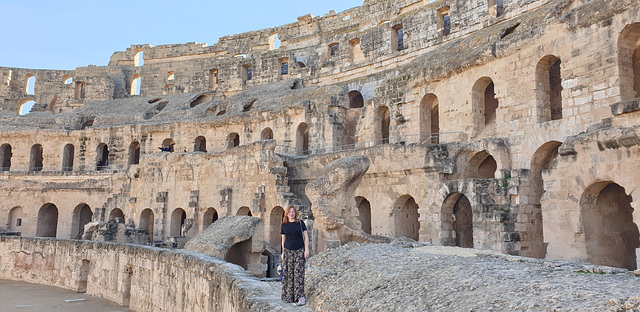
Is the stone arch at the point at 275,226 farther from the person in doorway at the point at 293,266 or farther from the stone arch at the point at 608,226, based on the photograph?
the person in doorway at the point at 293,266

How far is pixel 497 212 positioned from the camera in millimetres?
12117

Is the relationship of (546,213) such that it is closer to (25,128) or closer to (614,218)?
(614,218)

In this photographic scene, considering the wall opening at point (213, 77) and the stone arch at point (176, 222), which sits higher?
the wall opening at point (213, 77)

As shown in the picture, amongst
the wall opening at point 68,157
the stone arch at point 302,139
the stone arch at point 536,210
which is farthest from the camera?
the wall opening at point 68,157

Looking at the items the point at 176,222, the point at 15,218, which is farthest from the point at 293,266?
the point at 15,218

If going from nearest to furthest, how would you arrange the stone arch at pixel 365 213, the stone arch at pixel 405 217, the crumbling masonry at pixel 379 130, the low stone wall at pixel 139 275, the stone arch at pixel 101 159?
1. the low stone wall at pixel 139 275
2. the crumbling masonry at pixel 379 130
3. the stone arch at pixel 405 217
4. the stone arch at pixel 365 213
5. the stone arch at pixel 101 159

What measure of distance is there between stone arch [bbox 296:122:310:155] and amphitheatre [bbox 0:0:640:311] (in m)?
0.21

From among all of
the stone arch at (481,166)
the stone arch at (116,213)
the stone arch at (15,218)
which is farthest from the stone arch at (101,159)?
the stone arch at (481,166)

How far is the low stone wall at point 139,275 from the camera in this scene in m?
7.02

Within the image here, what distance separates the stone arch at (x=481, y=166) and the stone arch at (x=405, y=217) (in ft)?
6.92

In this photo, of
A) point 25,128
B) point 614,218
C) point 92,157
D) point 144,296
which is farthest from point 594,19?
point 25,128

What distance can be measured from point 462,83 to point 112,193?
60.3 feet

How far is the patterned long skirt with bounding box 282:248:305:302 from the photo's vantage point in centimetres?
611

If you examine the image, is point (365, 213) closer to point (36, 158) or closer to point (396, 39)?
point (396, 39)
